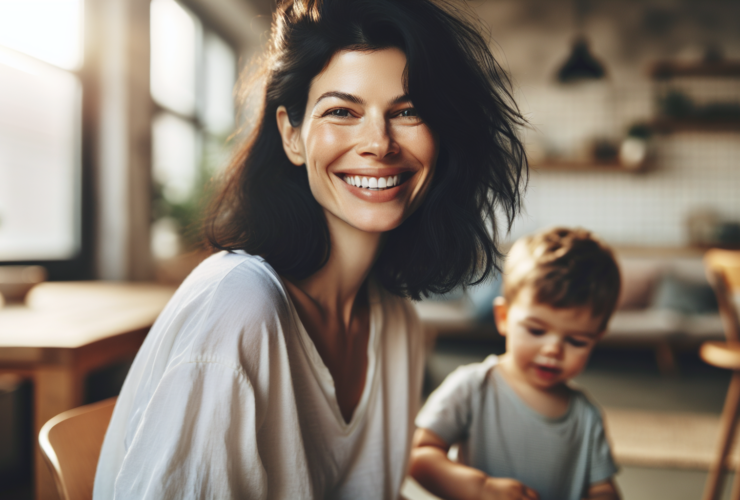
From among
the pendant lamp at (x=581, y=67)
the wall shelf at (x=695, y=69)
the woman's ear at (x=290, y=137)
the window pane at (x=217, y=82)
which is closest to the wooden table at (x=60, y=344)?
the woman's ear at (x=290, y=137)

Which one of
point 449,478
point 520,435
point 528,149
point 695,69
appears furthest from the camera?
point 695,69

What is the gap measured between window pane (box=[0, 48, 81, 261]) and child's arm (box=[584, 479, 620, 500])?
2.72 meters

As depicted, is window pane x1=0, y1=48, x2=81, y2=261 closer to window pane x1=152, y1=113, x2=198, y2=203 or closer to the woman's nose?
window pane x1=152, y1=113, x2=198, y2=203

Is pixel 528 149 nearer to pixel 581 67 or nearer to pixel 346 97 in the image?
pixel 581 67

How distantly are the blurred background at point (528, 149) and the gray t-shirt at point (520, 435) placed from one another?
0.60 meters

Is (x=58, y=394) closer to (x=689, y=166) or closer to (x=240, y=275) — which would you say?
(x=240, y=275)

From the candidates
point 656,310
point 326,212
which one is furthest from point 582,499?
point 656,310

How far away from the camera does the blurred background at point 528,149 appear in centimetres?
279

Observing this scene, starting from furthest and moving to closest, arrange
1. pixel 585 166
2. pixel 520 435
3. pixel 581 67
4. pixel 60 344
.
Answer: pixel 585 166 → pixel 581 67 → pixel 60 344 → pixel 520 435

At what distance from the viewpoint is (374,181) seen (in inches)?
29.0

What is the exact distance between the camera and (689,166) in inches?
221

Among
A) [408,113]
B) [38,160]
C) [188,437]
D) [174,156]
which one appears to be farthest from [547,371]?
[174,156]

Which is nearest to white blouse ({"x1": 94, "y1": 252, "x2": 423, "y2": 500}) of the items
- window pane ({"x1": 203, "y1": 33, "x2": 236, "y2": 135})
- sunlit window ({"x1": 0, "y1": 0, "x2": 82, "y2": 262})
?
sunlit window ({"x1": 0, "y1": 0, "x2": 82, "y2": 262})

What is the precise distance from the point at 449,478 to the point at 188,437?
525 millimetres
